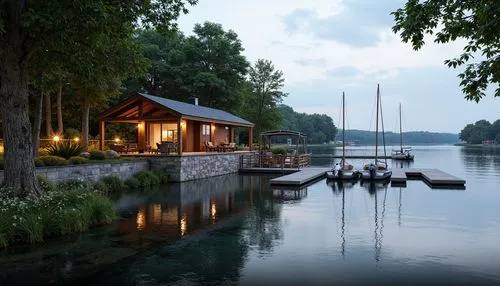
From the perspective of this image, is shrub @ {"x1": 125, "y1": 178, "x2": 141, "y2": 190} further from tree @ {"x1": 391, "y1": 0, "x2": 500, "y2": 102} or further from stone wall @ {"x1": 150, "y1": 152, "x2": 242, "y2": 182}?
tree @ {"x1": 391, "y1": 0, "x2": 500, "y2": 102}

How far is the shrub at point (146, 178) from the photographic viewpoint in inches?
875

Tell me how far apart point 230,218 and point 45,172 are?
27.3 feet

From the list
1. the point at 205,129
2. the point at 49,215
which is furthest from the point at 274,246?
the point at 205,129

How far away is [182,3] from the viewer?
46.4 feet

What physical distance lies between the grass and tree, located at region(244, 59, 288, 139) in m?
45.2

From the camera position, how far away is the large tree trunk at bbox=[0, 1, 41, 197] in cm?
1170

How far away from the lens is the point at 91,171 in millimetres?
19656

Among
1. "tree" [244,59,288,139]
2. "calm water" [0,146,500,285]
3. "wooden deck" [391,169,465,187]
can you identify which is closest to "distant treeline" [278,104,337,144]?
"tree" [244,59,288,139]

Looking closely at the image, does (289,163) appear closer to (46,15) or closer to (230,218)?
(230,218)

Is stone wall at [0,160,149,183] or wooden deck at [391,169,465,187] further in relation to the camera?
wooden deck at [391,169,465,187]

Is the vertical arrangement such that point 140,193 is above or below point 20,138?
below

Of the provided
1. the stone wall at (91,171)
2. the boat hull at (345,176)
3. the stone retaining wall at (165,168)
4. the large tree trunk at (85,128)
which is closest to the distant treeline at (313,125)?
the large tree trunk at (85,128)

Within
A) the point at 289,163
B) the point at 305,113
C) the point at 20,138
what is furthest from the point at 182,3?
the point at 305,113

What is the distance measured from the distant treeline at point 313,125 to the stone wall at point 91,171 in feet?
396
